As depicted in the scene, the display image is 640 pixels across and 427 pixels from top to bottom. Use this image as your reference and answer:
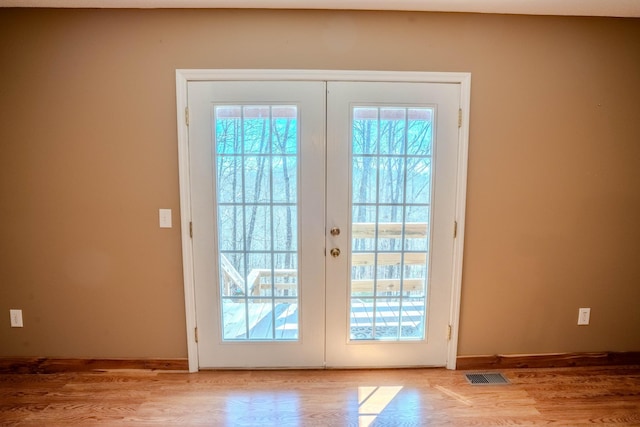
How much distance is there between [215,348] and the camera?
222 cm

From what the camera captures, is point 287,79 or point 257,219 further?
point 257,219

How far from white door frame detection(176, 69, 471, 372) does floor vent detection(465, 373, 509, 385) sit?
0.49 m

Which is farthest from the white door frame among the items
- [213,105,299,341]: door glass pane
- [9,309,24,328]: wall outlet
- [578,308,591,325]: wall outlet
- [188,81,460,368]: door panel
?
[9,309,24,328]: wall outlet

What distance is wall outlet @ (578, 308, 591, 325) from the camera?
228 cm

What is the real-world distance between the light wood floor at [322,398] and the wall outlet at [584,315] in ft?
1.14

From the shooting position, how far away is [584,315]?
2.28m

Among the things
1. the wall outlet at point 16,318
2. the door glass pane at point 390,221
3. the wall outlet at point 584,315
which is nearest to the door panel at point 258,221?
the door glass pane at point 390,221

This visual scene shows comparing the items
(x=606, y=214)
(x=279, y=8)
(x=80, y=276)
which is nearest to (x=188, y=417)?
(x=80, y=276)

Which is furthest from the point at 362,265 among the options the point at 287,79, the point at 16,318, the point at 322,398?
the point at 16,318

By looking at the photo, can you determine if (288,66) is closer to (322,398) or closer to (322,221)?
(322,221)

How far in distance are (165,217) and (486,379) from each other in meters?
→ 2.44

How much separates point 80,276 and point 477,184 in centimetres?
277

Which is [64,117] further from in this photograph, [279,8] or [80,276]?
[279,8]

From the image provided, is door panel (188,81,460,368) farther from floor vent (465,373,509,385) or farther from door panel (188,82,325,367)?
floor vent (465,373,509,385)
